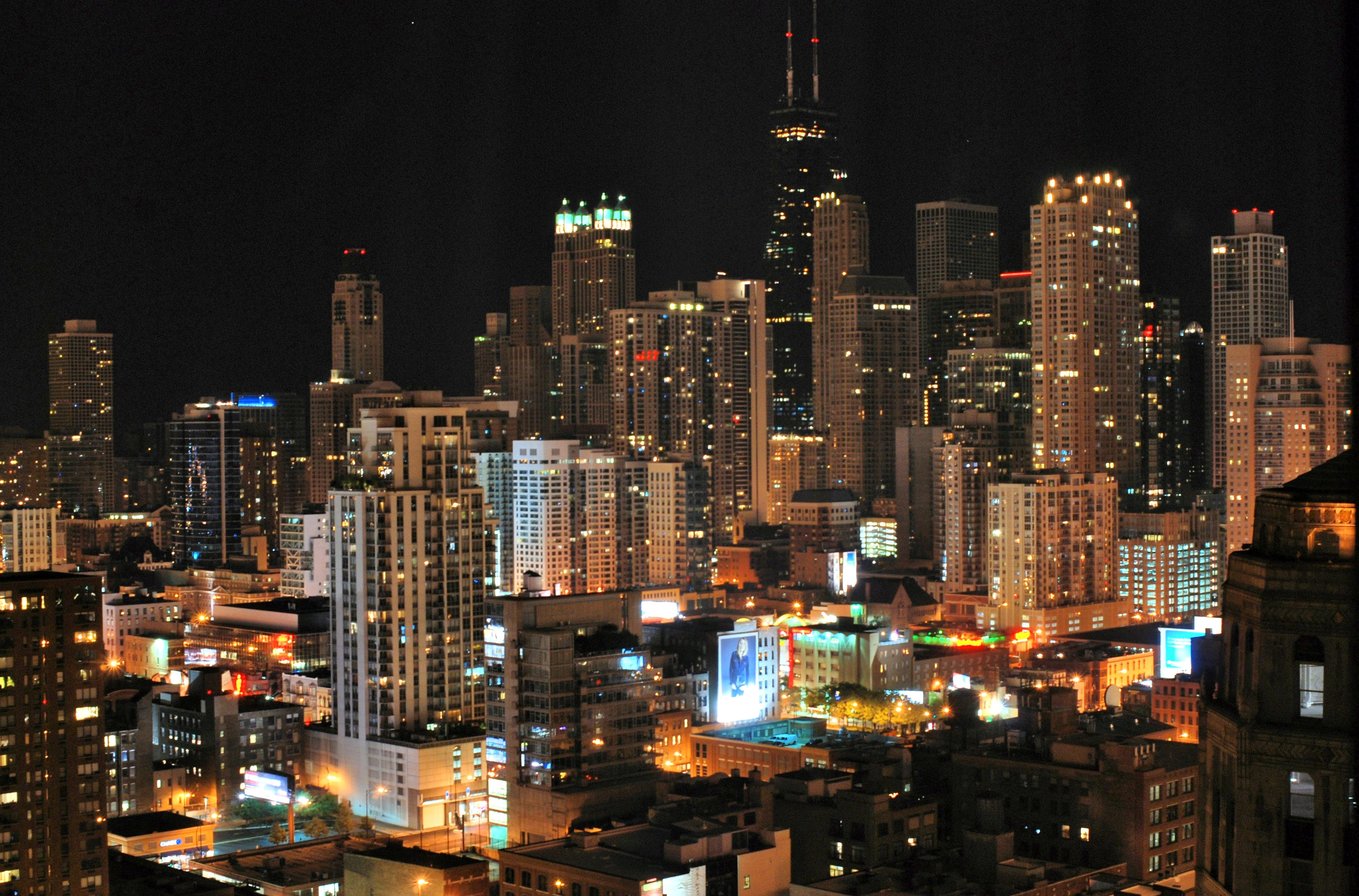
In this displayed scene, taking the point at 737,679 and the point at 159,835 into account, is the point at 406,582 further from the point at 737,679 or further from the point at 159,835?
the point at 737,679

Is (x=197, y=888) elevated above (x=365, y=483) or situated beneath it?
situated beneath

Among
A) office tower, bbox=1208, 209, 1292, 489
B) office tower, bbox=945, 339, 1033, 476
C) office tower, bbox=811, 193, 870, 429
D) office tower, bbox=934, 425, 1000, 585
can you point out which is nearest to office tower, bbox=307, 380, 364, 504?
office tower, bbox=811, 193, 870, 429

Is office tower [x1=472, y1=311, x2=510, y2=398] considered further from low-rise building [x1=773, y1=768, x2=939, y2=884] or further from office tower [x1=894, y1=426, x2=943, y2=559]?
low-rise building [x1=773, y1=768, x2=939, y2=884]

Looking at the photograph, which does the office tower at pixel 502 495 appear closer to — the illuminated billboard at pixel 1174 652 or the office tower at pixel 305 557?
the office tower at pixel 305 557

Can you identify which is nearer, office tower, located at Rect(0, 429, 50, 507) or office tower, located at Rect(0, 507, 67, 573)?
office tower, located at Rect(0, 507, 67, 573)

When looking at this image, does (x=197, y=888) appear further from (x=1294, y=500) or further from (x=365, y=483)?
(x=1294, y=500)

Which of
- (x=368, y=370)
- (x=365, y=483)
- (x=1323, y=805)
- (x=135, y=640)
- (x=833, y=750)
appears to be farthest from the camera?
(x=368, y=370)

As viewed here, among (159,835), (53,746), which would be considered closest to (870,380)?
(159,835)

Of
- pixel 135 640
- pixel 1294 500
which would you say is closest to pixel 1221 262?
pixel 135 640
